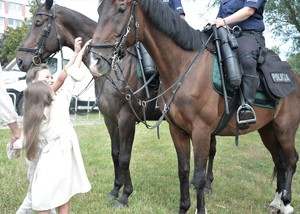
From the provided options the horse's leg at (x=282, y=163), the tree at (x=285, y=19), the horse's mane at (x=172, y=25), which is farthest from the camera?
the tree at (x=285, y=19)

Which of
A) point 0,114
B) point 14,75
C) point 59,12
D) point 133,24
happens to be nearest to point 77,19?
point 59,12

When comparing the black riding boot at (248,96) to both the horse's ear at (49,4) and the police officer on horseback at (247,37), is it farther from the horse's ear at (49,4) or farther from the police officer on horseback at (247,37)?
the horse's ear at (49,4)

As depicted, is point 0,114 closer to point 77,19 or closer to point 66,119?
point 66,119

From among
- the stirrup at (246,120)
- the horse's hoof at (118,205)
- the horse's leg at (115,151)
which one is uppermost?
the stirrup at (246,120)

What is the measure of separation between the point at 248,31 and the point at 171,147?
5.18 meters

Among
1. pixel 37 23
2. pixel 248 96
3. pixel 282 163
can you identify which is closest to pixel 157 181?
pixel 282 163

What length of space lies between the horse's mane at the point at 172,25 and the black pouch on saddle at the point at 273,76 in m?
0.84

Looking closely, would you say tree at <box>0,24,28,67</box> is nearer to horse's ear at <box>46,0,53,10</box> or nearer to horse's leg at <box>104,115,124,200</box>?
horse's ear at <box>46,0,53,10</box>

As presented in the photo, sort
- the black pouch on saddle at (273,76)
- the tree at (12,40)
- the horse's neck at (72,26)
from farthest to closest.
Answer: the tree at (12,40) < the horse's neck at (72,26) < the black pouch on saddle at (273,76)

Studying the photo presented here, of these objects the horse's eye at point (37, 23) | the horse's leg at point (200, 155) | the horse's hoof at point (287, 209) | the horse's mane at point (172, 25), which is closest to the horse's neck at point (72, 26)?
the horse's eye at point (37, 23)

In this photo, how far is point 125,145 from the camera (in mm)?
4625

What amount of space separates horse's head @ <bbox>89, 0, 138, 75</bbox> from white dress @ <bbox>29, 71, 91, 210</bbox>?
44 cm

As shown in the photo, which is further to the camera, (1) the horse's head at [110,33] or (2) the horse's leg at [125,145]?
(2) the horse's leg at [125,145]

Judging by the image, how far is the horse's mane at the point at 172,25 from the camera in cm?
362
